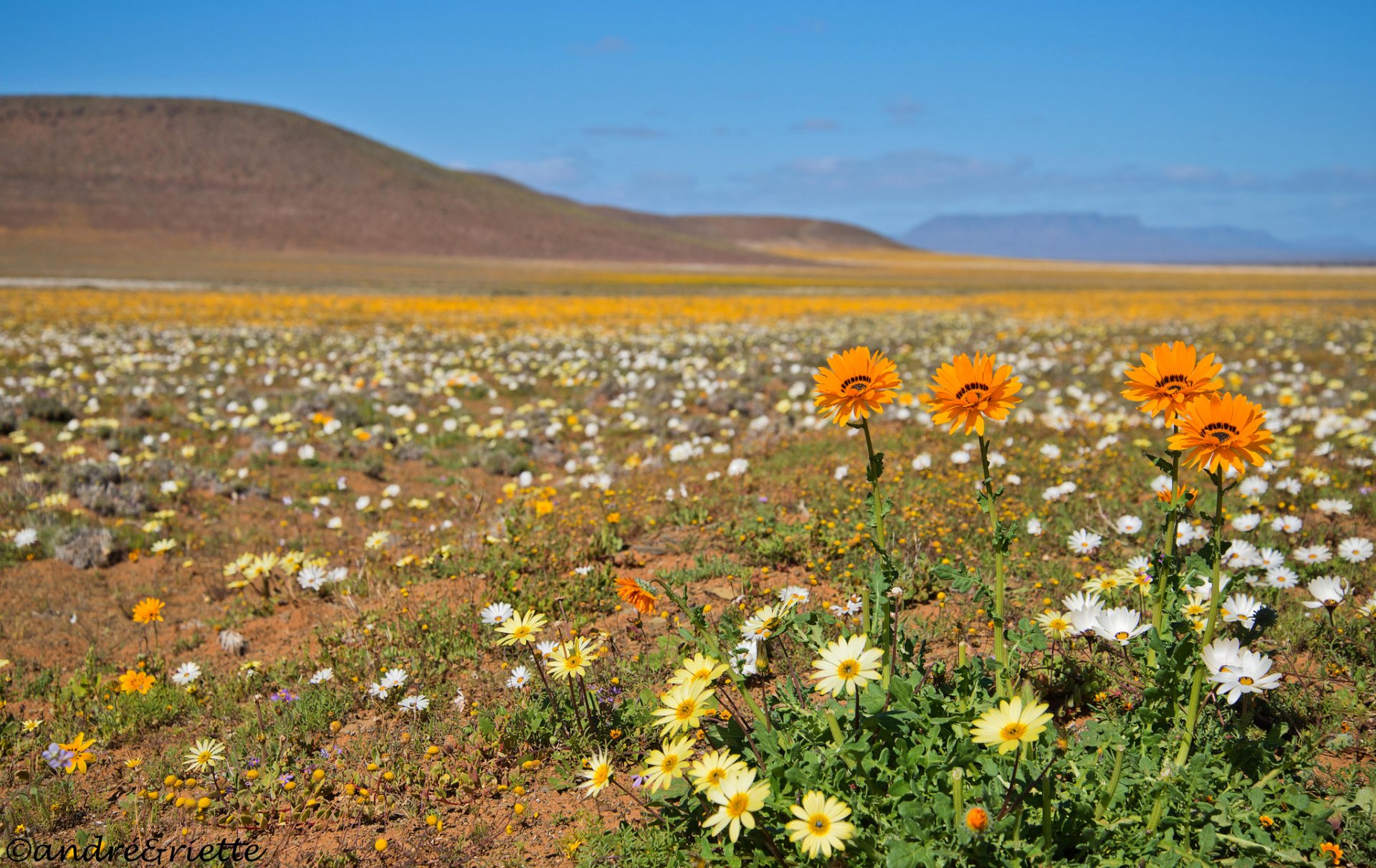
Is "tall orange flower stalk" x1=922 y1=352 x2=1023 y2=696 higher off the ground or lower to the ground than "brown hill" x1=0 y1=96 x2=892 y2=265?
lower

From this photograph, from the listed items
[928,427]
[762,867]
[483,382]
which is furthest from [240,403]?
[762,867]

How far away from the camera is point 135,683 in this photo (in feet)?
12.5

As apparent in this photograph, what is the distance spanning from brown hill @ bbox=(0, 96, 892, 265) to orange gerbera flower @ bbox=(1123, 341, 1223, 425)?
9799 cm

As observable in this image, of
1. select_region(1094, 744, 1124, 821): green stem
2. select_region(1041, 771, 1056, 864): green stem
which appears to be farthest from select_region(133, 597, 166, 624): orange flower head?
select_region(1094, 744, 1124, 821): green stem

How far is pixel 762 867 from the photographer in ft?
7.70

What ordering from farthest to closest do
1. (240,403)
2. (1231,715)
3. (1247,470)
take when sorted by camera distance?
(240,403), (1247,470), (1231,715)

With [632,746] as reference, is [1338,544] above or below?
above

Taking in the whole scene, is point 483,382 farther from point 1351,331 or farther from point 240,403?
point 1351,331

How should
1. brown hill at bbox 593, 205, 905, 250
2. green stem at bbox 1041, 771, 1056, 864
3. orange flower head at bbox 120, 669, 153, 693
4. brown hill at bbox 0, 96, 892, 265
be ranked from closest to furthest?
green stem at bbox 1041, 771, 1056, 864 < orange flower head at bbox 120, 669, 153, 693 < brown hill at bbox 0, 96, 892, 265 < brown hill at bbox 593, 205, 905, 250

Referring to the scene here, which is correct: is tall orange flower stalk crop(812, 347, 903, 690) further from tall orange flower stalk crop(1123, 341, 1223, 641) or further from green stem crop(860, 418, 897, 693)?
tall orange flower stalk crop(1123, 341, 1223, 641)

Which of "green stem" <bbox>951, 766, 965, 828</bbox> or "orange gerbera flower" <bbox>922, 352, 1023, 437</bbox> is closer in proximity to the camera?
"green stem" <bbox>951, 766, 965, 828</bbox>

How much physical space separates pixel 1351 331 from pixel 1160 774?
63.0 ft

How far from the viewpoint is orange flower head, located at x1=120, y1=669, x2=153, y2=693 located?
150 inches

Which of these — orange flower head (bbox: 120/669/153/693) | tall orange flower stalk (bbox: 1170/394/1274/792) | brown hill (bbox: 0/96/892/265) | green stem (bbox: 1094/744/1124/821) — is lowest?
orange flower head (bbox: 120/669/153/693)
